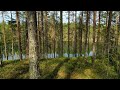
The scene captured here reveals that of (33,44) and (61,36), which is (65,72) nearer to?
(33,44)

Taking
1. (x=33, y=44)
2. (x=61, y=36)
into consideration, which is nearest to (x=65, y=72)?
(x=33, y=44)

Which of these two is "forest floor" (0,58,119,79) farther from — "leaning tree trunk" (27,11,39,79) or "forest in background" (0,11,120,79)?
"leaning tree trunk" (27,11,39,79)

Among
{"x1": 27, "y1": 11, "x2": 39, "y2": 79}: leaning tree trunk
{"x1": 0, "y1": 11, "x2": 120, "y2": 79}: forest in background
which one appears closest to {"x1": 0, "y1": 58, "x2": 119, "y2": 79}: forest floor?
{"x1": 0, "y1": 11, "x2": 120, "y2": 79}: forest in background

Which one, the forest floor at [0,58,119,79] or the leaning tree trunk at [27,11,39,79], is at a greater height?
the leaning tree trunk at [27,11,39,79]

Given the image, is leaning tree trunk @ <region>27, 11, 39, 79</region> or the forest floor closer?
leaning tree trunk @ <region>27, 11, 39, 79</region>

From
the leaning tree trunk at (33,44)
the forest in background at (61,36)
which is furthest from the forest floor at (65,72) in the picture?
the leaning tree trunk at (33,44)

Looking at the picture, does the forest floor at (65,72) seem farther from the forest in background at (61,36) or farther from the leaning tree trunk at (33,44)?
the leaning tree trunk at (33,44)
